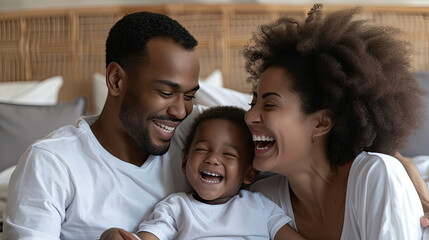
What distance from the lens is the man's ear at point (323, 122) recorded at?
1.36 metres

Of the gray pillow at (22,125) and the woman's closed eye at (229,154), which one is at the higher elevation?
the woman's closed eye at (229,154)

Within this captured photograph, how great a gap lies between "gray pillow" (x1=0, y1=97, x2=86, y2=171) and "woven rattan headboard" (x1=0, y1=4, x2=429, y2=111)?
19.6 inches

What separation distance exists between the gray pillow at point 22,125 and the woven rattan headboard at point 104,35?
0.50 m

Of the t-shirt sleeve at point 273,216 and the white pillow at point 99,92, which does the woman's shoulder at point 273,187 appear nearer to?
the t-shirt sleeve at point 273,216

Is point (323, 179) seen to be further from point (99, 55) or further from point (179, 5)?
point (99, 55)

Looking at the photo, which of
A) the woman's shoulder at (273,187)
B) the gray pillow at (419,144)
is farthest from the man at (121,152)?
the gray pillow at (419,144)

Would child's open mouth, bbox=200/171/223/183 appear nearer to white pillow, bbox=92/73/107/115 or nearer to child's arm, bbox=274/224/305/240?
child's arm, bbox=274/224/305/240

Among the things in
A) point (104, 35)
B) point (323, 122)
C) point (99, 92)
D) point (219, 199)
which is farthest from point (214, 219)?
point (104, 35)

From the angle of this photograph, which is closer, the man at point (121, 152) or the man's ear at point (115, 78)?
the man at point (121, 152)

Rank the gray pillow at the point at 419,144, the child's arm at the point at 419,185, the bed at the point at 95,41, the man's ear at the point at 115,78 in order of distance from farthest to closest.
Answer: the bed at the point at 95,41 → the gray pillow at the point at 419,144 → the man's ear at the point at 115,78 → the child's arm at the point at 419,185

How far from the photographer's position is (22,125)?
2215mm

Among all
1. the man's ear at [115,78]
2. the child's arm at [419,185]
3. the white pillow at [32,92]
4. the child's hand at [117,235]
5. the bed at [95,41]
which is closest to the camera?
the child's hand at [117,235]

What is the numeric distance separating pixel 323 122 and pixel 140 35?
0.64m

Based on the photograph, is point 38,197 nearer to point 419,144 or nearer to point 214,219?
point 214,219
